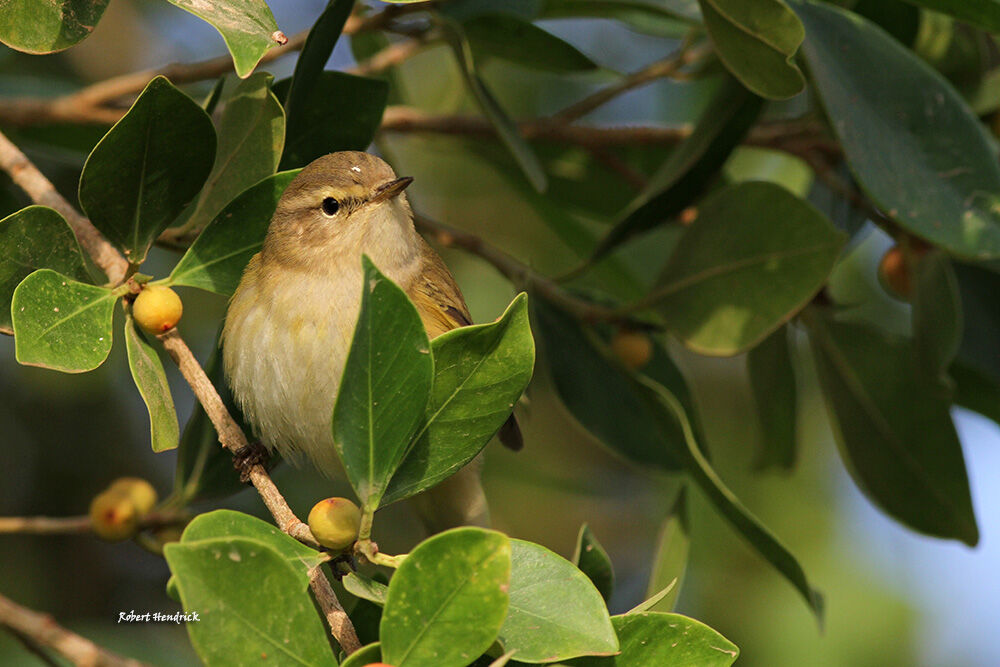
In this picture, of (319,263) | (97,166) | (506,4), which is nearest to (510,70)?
(506,4)

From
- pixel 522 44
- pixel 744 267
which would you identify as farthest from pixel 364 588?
pixel 522 44

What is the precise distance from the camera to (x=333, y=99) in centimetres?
250

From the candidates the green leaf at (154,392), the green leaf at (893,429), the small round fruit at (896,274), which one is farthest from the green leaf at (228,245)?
the small round fruit at (896,274)

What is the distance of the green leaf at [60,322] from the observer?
1.83 meters

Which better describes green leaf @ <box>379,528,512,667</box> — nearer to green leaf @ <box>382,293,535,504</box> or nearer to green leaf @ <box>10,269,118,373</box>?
green leaf @ <box>382,293,535,504</box>

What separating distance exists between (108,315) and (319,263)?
0.88 meters

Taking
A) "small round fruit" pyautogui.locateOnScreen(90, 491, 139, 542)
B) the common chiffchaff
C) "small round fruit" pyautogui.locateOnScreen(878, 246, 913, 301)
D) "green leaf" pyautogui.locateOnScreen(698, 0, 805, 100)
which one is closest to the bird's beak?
the common chiffchaff

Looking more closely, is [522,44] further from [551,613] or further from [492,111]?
[551,613]

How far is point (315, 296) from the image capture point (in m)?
2.74

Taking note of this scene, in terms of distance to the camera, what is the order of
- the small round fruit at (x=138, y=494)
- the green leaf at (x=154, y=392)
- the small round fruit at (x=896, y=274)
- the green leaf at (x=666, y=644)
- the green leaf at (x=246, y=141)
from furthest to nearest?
the small round fruit at (x=896, y=274)
the small round fruit at (x=138, y=494)
the green leaf at (x=246, y=141)
the green leaf at (x=154, y=392)
the green leaf at (x=666, y=644)

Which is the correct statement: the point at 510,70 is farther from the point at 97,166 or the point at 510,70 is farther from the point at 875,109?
the point at 97,166

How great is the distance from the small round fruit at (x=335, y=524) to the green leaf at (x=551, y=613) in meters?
0.27

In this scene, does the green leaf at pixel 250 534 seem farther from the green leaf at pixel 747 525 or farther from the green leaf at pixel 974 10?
the green leaf at pixel 974 10

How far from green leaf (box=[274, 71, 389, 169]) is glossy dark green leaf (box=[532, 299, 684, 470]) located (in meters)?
0.84
